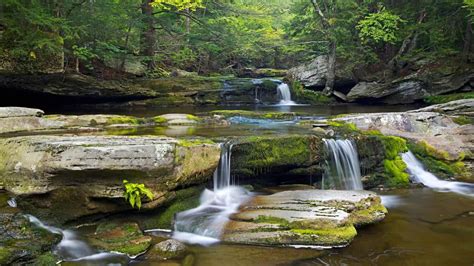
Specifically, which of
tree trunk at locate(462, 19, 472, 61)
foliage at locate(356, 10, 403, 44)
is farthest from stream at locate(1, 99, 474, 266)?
tree trunk at locate(462, 19, 472, 61)

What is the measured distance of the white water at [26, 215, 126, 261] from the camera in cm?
520

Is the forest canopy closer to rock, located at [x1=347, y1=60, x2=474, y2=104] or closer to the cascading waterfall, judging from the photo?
rock, located at [x1=347, y1=60, x2=474, y2=104]

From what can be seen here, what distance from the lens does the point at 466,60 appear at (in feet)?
57.5

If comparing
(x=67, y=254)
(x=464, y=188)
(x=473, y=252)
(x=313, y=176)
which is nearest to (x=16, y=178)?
(x=67, y=254)

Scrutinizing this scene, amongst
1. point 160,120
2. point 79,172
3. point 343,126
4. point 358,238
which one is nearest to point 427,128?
point 343,126

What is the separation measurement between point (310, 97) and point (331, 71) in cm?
171

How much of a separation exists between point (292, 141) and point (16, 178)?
16.6 ft

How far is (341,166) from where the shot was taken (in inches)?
336

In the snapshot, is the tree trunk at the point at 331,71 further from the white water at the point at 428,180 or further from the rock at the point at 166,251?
the rock at the point at 166,251

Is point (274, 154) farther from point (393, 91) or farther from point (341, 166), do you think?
point (393, 91)

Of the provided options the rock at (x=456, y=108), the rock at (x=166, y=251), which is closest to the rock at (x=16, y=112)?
the rock at (x=166, y=251)

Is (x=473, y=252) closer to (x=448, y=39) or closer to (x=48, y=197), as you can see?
(x=48, y=197)

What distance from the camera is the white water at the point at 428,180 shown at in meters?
8.70

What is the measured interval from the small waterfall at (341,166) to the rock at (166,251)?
3925 mm
